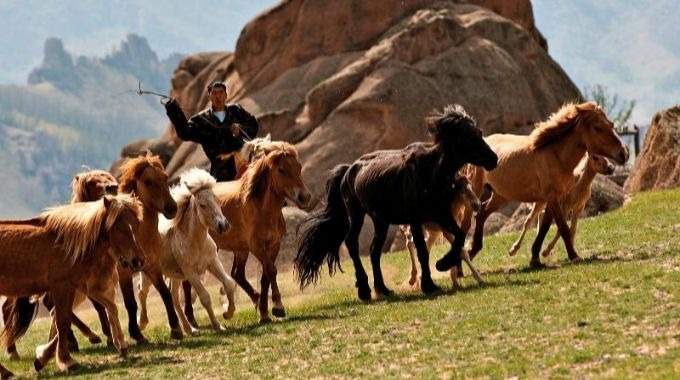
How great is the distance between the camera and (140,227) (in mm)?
18750

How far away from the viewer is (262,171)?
20.5m

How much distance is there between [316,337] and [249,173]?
12.8ft

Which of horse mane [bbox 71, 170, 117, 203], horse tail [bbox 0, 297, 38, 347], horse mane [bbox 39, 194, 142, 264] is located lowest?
Answer: horse tail [bbox 0, 297, 38, 347]

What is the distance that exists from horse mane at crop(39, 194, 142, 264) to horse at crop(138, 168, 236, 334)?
2.19m

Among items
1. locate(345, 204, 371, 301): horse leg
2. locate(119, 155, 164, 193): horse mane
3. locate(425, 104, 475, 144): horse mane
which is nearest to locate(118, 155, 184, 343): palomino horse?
locate(119, 155, 164, 193): horse mane

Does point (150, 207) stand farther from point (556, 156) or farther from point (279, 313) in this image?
point (556, 156)

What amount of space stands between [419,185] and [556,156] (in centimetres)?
280

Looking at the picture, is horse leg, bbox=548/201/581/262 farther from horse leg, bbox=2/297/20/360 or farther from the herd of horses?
horse leg, bbox=2/297/20/360

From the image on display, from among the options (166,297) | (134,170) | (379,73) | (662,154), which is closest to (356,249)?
(166,297)

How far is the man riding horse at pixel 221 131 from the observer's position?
22.7 meters

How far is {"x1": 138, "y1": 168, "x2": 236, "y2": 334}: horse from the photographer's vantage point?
1956 cm

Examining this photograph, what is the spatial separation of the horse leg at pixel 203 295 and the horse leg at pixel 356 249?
2487 millimetres

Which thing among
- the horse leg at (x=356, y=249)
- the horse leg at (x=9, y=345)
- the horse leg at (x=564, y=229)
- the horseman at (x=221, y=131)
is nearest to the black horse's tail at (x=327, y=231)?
the horse leg at (x=356, y=249)

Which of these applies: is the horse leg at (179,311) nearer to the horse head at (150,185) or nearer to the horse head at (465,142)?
the horse head at (150,185)
